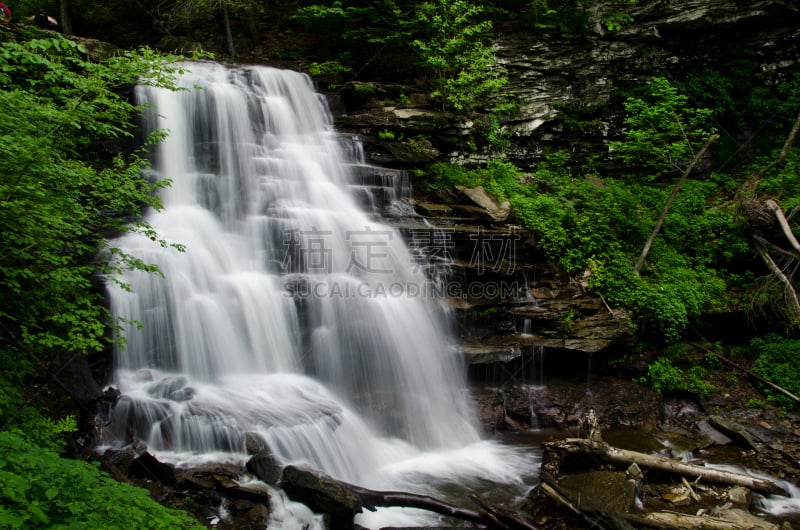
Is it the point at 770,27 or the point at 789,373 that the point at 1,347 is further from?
the point at 770,27

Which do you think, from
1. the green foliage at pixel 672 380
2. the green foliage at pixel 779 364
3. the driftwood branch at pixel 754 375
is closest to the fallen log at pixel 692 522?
the green foliage at pixel 672 380

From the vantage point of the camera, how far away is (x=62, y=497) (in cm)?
305

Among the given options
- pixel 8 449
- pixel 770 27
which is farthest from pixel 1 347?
pixel 770 27

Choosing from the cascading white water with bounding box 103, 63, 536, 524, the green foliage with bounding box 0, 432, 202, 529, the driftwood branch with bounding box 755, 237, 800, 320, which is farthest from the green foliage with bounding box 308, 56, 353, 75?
the green foliage with bounding box 0, 432, 202, 529

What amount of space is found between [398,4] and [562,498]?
39.3 feet

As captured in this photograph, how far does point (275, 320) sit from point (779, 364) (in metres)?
9.04

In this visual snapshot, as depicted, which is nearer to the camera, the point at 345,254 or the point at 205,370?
the point at 205,370

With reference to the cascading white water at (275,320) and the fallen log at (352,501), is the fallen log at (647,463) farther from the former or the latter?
the fallen log at (352,501)

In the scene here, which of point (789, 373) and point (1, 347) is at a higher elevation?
point (1, 347)

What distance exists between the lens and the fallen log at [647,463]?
6.32 metres

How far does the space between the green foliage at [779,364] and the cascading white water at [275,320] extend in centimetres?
543

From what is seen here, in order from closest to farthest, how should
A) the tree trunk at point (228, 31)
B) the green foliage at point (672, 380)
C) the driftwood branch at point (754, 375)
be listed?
the driftwood branch at point (754, 375), the green foliage at point (672, 380), the tree trunk at point (228, 31)

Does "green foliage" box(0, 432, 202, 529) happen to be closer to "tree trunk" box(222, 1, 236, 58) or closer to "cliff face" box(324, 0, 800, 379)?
"cliff face" box(324, 0, 800, 379)

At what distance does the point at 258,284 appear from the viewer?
788 centimetres
